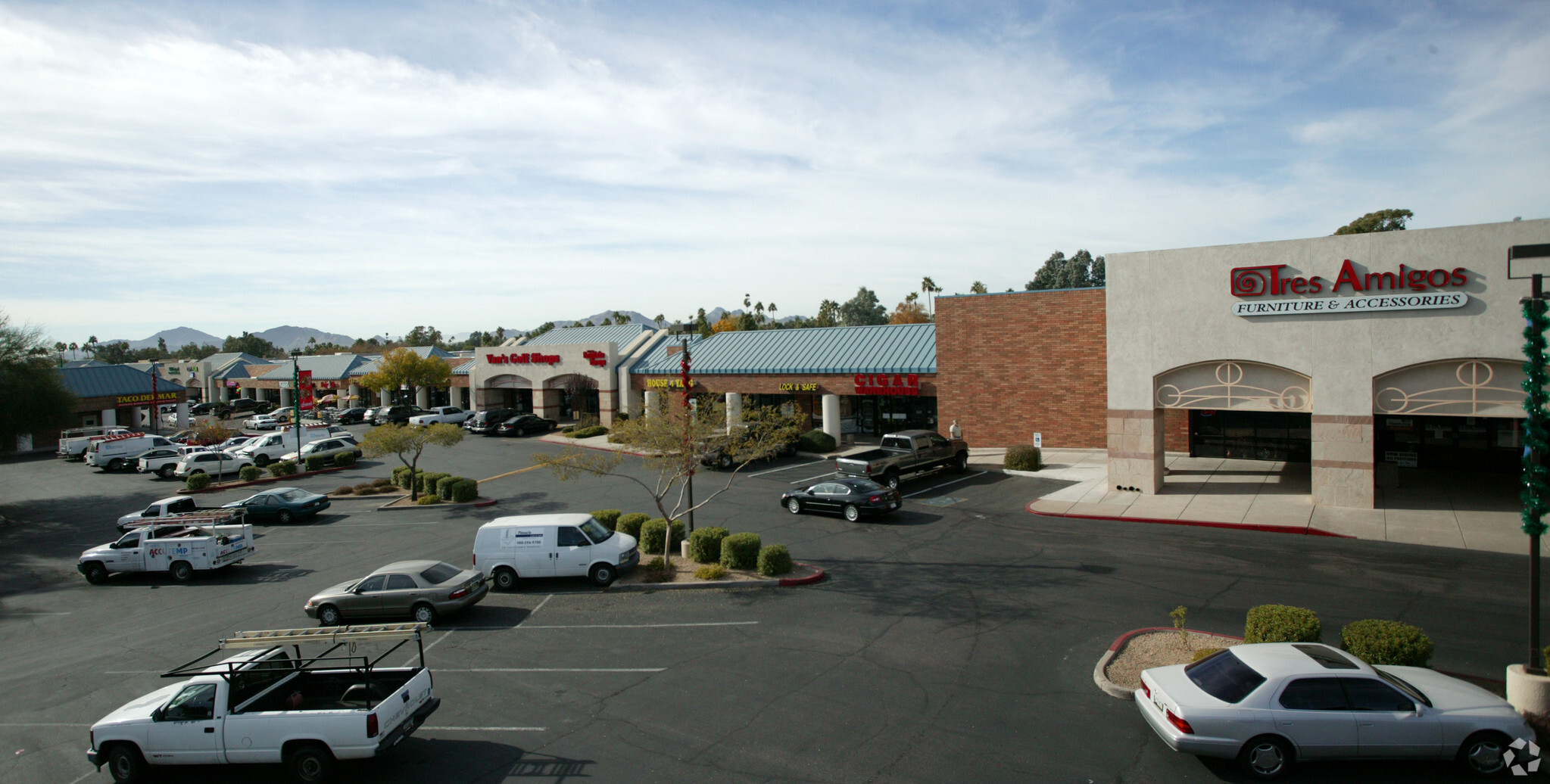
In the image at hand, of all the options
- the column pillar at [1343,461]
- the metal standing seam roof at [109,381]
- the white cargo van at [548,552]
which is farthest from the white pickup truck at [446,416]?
the column pillar at [1343,461]

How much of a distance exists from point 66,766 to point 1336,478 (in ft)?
95.6

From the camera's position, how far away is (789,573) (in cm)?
1878

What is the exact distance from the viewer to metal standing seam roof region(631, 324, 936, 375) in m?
39.2

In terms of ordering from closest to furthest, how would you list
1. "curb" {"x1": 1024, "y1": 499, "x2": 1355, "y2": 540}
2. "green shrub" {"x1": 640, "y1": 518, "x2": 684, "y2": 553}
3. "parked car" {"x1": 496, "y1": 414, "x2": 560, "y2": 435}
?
"curb" {"x1": 1024, "y1": 499, "x2": 1355, "y2": 540}
"green shrub" {"x1": 640, "y1": 518, "x2": 684, "y2": 553}
"parked car" {"x1": 496, "y1": 414, "x2": 560, "y2": 435}

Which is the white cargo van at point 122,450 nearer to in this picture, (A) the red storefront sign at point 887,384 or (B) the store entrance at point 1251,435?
(A) the red storefront sign at point 887,384

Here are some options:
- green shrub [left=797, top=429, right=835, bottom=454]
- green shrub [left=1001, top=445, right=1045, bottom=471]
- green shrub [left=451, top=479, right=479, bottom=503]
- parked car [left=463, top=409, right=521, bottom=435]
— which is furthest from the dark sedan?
parked car [left=463, top=409, right=521, bottom=435]

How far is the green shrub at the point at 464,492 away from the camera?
30672mm

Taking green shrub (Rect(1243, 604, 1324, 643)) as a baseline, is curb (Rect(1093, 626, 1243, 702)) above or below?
below

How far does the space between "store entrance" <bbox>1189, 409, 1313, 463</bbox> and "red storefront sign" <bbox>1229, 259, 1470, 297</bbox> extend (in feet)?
26.6

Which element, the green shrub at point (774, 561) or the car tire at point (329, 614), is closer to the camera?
the car tire at point (329, 614)

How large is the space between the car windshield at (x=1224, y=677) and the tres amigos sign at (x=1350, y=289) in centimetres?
1692

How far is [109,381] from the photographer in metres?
57.6

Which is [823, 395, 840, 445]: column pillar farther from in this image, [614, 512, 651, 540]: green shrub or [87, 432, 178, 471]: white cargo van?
[87, 432, 178, 471]: white cargo van

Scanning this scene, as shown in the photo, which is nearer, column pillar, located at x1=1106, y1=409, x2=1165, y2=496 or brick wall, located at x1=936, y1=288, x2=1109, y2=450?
column pillar, located at x1=1106, y1=409, x2=1165, y2=496
